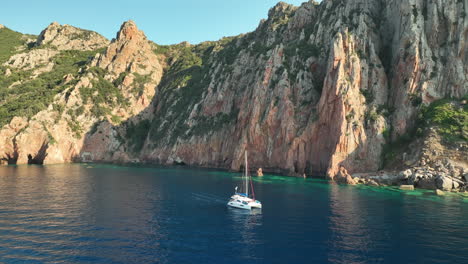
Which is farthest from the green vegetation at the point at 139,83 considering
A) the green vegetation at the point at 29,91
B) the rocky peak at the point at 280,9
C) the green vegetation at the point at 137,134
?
the rocky peak at the point at 280,9

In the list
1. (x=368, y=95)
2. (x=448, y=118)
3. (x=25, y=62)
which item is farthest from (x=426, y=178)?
(x=25, y=62)

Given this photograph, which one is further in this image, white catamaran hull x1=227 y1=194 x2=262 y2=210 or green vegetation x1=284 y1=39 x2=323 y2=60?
green vegetation x1=284 y1=39 x2=323 y2=60

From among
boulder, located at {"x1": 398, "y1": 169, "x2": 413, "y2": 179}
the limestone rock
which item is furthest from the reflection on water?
the limestone rock

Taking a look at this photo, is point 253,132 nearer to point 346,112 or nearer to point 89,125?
point 346,112

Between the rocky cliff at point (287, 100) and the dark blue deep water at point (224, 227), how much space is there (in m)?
26.9

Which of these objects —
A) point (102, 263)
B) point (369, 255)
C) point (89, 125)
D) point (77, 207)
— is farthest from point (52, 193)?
point (89, 125)

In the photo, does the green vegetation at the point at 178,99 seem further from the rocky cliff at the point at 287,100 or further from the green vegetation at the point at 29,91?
the green vegetation at the point at 29,91

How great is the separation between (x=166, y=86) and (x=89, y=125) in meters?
53.4

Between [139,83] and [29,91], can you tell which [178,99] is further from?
[29,91]

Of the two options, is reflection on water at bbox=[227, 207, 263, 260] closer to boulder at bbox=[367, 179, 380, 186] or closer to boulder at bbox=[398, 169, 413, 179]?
boulder at bbox=[367, 179, 380, 186]

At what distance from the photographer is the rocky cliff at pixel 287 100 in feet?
287

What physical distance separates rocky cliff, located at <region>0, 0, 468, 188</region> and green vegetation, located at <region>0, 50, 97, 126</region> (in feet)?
3.17

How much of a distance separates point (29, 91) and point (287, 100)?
13421cm

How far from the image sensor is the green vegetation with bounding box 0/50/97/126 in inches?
5502
